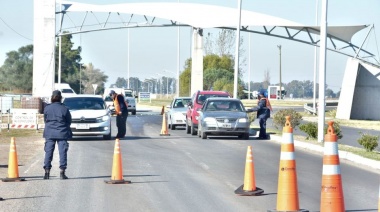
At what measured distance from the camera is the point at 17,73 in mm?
133250

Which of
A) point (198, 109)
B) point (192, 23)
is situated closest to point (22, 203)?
point (198, 109)

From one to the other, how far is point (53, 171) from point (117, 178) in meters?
3.29

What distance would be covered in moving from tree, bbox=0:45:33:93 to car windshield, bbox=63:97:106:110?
9863cm

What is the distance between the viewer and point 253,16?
71.7 m

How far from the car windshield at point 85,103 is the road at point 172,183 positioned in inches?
212

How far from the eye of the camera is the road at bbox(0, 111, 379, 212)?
14.2 metres

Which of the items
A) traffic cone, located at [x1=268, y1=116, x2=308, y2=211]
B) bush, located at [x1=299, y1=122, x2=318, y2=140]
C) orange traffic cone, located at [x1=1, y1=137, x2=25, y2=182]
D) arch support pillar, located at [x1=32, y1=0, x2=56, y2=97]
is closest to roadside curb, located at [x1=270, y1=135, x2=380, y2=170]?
bush, located at [x1=299, y1=122, x2=318, y2=140]

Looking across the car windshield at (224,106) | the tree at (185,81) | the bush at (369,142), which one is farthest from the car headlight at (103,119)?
the tree at (185,81)

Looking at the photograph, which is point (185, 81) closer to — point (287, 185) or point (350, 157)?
point (350, 157)

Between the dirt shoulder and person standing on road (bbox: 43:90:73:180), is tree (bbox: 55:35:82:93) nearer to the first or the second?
the dirt shoulder

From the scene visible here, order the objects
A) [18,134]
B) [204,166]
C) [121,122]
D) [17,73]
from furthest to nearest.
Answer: [17,73] < [18,134] < [121,122] < [204,166]

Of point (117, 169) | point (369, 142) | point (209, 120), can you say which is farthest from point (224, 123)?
point (117, 169)

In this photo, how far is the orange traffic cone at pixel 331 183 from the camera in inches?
427

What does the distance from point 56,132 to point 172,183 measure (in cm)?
261
